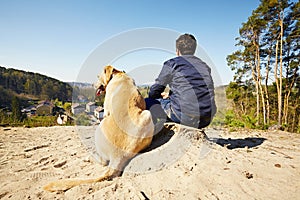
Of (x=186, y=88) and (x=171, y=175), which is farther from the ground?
(x=186, y=88)

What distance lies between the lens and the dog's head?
11.7 ft

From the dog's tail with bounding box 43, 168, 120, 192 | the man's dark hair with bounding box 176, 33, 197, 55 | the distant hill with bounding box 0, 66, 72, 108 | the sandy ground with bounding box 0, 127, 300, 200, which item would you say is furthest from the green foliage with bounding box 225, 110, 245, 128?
the distant hill with bounding box 0, 66, 72, 108

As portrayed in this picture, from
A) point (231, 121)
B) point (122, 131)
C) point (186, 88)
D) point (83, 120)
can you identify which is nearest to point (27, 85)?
point (83, 120)

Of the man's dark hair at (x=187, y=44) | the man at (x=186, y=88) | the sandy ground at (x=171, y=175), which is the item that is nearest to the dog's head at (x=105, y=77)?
the man at (x=186, y=88)

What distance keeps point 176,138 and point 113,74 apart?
1704 millimetres

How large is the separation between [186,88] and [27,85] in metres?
37.3

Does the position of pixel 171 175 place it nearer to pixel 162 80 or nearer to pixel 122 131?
pixel 122 131

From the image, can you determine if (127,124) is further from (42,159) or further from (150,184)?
(42,159)

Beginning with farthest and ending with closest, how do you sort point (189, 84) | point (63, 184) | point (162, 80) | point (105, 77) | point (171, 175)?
point (105, 77) < point (162, 80) < point (189, 84) < point (171, 175) < point (63, 184)

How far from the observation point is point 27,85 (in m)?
32.6

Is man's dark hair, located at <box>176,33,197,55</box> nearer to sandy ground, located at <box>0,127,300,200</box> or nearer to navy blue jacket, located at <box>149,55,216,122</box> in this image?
Answer: navy blue jacket, located at <box>149,55,216,122</box>

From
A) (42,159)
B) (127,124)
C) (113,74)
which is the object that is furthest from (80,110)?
(127,124)

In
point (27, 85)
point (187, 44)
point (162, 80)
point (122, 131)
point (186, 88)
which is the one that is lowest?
point (122, 131)

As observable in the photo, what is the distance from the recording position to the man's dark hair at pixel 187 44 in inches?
138
